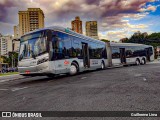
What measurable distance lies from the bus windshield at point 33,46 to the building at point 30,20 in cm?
15331

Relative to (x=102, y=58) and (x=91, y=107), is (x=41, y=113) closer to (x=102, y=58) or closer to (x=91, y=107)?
(x=91, y=107)

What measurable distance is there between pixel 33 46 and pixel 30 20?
517ft

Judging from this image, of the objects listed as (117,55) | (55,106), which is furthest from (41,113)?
(117,55)

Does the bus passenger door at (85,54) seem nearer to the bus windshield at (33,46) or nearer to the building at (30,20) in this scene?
the bus windshield at (33,46)

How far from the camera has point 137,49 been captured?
98.5 feet

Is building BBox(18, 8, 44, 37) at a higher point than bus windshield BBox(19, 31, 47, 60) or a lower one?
higher

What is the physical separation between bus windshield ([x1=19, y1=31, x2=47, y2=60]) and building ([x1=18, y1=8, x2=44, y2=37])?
503 feet

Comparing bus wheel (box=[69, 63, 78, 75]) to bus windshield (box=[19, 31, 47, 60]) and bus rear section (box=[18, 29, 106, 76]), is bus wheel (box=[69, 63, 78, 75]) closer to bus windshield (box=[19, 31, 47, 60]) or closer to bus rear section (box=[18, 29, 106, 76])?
bus rear section (box=[18, 29, 106, 76])

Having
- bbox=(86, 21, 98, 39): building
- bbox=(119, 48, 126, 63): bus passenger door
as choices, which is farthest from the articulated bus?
bbox=(86, 21, 98, 39): building

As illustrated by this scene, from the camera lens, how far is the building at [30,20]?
532ft

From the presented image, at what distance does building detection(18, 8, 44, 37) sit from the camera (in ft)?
532

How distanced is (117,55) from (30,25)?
150064 mm

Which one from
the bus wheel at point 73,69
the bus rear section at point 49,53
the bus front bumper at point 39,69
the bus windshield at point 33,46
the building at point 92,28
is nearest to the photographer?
the bus front bumper at point 39,69

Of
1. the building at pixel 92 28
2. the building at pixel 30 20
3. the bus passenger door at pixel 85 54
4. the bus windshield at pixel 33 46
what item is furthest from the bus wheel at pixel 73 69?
the building at pixel 92 28
